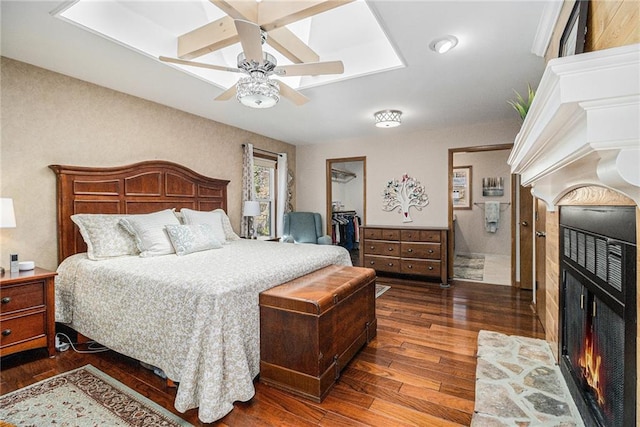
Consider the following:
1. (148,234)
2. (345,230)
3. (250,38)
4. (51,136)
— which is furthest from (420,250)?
(51,136)

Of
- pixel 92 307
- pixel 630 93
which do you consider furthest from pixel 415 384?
pixel 92 307

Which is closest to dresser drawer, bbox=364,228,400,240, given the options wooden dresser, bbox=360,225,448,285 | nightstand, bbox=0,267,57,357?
wooden dresser, bbox=360,225,448,285

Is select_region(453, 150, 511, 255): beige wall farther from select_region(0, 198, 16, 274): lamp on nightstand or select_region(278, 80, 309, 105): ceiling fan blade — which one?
select_region(0, 198, 16, 274): lamp on nightstand

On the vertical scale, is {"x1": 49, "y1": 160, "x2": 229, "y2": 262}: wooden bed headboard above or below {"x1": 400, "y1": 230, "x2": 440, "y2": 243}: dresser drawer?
above

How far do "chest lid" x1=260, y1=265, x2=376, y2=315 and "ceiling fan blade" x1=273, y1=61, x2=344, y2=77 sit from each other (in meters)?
1.49

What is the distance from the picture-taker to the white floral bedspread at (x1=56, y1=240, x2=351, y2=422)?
66.1 inches

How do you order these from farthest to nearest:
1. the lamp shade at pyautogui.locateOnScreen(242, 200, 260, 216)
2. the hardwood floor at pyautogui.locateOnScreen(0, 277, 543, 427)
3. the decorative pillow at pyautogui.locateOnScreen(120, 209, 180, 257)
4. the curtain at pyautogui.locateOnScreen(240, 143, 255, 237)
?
the curtain at pyautogui.locateOnScreen(240, 143, 255, 237) → the lamp shade at pyautogui.locateOnScreen(242, 200, 260, 216) → the decorative pillow at pyautogui.locateOnScreen(120, 209, 180, 257) → the hardwood floor at pyautogui.locateOnScreen(0, 277, 543, 427)

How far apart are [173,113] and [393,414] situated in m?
3.78

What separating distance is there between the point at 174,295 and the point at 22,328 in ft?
4.62

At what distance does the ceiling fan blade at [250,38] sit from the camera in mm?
1599

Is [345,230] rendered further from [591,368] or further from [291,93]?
[591,368]

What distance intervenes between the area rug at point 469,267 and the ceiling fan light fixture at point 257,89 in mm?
4323

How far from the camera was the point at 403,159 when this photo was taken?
16.8 ft

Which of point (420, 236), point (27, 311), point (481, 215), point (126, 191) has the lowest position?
point (27, 311)
